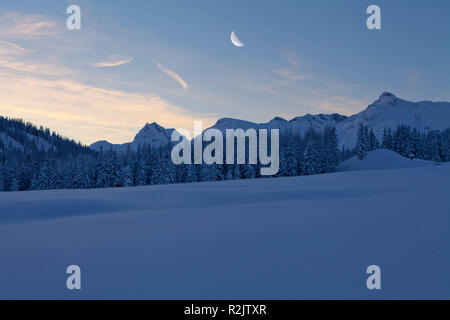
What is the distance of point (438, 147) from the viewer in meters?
98.5

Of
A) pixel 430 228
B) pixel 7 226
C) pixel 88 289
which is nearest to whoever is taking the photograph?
pixel 88 289

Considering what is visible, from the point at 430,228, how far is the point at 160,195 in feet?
50.4

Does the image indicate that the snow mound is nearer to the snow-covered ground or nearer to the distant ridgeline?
the distant ridgeline

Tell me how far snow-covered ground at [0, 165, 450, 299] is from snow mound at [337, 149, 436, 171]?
75680 millimetres

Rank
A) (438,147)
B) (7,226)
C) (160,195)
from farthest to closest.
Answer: (438,147) → (160,195) → (7,226)

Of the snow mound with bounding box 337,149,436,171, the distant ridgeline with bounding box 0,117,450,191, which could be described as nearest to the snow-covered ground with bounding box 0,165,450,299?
the distant ridgeline with bounding box 0,117,450,191

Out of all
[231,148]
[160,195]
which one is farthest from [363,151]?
[160,195]

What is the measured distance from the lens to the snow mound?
259 feet

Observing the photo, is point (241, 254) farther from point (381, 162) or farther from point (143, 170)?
point (381, 162)

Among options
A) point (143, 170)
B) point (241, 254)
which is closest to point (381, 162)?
point (143, 170)

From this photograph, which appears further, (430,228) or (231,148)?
(231,148)

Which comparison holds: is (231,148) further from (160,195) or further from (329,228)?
(329,228)

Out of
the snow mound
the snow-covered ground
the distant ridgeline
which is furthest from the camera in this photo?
the snow mound
